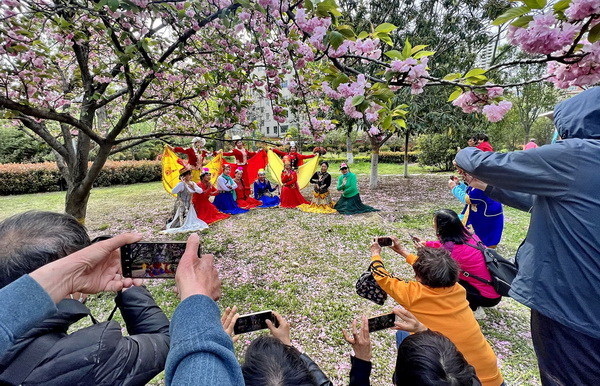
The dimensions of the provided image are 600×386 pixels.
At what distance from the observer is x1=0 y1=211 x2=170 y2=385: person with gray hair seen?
2.23 ft

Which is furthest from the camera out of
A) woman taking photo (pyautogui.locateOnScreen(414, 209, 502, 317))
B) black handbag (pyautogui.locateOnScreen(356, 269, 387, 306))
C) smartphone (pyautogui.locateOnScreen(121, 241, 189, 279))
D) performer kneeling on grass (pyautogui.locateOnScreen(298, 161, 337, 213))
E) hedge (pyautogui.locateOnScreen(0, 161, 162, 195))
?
hedge (pyautogui.locateOnScreen(0, 161, 162, 195))

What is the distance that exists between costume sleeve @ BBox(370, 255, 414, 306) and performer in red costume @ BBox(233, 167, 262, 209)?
7108 millimetres

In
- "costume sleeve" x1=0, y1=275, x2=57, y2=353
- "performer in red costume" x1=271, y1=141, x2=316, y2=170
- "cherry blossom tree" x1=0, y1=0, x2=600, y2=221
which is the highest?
"cherry blossom tree" x1=0, y1=0, x2=600, y2=221

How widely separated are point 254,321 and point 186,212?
5.83m

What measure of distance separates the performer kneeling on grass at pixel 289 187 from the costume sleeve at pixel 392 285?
6.77 meters

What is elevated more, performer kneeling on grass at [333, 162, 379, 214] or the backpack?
the backpack

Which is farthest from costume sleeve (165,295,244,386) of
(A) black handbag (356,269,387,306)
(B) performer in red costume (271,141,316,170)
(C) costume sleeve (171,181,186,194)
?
(B) performer in red costume (271,141,316,170)

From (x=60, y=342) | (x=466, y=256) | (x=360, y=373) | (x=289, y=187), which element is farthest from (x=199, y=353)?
(x=289, y=187)

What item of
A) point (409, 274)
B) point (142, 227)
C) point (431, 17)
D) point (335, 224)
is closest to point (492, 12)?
point (431, 17)

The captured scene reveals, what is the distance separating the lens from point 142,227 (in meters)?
6.67

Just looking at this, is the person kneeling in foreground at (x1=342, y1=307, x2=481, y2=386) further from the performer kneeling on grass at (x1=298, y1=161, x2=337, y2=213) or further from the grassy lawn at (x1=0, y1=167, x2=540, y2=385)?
the performer kneeling on grass at (x1=298, y1=161, x2=337, y2=213)

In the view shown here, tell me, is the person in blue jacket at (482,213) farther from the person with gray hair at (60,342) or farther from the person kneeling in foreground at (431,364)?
the person with gray hair at (60,342)

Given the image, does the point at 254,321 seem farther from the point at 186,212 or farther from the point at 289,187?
the point at 289,187

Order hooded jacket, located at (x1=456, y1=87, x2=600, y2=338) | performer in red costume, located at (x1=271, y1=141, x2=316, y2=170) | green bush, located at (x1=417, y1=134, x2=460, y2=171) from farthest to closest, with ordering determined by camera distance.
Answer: green bush, located at (x1=417, y1=134, x2=460, y2=171) < performer in red costume, located at (x1=271, y1=141, x2=316, y2=170) < hooded jacket, located at (x1=456, y1=87, x2=600, y2=338)
